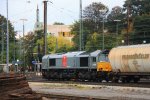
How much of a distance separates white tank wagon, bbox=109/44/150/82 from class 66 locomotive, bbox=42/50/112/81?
287cm

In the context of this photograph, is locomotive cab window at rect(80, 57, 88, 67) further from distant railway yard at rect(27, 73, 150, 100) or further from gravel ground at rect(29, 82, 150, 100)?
gravel ground at rect(29, 82, 150, 100)

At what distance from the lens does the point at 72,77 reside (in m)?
51.1

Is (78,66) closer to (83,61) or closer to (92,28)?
(83,61)

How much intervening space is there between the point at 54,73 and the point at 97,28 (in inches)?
2726

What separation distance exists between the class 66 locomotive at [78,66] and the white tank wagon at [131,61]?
287 cm

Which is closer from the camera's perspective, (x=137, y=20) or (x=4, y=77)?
(x=4, y=77)

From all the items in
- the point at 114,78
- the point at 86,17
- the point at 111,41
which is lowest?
the point at 114,78

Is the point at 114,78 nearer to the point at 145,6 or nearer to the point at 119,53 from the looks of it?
the point at 119,53

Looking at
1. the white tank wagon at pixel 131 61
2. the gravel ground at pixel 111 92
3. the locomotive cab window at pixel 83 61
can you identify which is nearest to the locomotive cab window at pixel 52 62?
the locomotive cab window at pixel 83 61

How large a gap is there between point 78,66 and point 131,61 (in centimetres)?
1094

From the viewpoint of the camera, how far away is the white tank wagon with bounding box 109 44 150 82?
126 ft

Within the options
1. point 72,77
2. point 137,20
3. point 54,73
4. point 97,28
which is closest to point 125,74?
point 72,77

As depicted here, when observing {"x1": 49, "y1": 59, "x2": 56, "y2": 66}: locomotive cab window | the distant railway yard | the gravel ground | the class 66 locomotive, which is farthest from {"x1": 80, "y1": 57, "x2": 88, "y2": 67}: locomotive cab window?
the gravel ground

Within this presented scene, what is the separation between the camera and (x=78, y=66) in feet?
164
